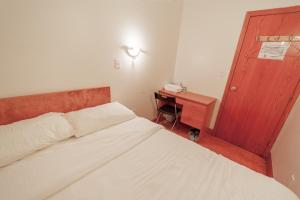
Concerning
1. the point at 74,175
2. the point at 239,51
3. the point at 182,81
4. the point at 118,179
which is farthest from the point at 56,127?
the point at 239,51

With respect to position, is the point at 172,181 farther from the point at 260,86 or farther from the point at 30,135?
the point at 260,86

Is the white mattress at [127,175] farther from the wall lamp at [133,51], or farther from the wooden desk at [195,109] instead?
the wall lamp at [133,51]

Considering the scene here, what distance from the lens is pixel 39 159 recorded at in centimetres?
103

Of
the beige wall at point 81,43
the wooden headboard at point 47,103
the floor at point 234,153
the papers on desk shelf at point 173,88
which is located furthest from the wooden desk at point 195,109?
the wooden headboard at point 47,103

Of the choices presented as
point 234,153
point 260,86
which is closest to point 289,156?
point 234,153

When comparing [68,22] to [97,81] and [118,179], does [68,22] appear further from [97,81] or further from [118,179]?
[118,179]

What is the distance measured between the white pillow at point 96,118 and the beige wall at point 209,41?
5.48ft

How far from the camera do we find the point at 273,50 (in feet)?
6.63

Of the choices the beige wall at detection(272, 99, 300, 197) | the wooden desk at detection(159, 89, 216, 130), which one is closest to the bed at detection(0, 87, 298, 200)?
the beige wall at detection(272, 99, 300, 197)

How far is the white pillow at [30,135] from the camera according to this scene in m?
0.99

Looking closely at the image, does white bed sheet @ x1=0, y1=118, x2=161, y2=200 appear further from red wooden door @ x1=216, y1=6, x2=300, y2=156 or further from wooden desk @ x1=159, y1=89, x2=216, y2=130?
red wooden door @ x1=216, y1=6, x2=300, y2=156

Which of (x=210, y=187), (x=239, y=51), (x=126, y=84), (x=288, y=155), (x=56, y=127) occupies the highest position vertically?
(x=239, y=51)

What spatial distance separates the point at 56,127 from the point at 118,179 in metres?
0.71

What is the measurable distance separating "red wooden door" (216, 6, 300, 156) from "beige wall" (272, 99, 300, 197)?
0.44 feet
